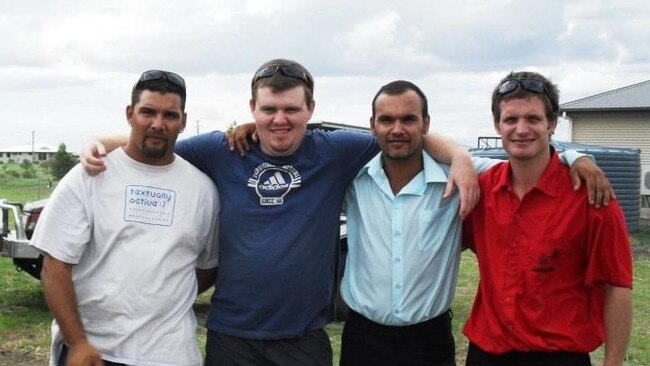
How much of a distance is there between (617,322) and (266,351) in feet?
4.94

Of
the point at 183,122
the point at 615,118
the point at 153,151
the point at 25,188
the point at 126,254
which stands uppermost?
the point at 615,118

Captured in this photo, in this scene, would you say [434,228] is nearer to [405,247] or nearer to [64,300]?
[405,247]

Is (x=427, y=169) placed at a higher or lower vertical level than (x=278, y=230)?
higher

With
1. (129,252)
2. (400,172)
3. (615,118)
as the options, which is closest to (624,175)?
(615,118)

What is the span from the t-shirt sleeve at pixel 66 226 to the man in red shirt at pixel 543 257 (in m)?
1.73

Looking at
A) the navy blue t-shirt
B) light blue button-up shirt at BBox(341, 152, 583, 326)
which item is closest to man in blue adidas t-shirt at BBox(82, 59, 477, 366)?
the navy blue t-shirt

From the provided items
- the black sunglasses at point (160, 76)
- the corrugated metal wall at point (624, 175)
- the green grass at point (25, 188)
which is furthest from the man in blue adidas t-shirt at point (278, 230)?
the green grass at point (25, 188)

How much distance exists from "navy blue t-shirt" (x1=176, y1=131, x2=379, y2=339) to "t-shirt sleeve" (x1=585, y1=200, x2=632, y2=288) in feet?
3.81

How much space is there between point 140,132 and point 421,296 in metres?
1.46

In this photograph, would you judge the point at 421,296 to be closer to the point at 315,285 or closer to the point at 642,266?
the point at 315,285

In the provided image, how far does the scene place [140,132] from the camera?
3633mm

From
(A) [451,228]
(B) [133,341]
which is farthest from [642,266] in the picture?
(B) [133,341]

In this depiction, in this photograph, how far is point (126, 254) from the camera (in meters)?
3.52

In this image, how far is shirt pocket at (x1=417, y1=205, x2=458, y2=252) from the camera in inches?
150
